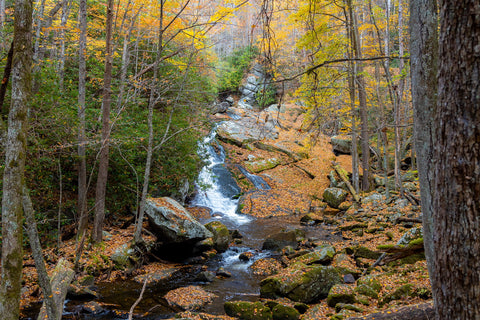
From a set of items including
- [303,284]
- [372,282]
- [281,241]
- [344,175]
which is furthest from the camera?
[344,175]

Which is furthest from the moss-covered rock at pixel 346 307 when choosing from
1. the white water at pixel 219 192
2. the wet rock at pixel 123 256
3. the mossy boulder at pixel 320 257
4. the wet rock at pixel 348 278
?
the white water at pixel 219 192

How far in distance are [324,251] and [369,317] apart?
4.40 metres

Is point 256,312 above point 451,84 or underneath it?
underneath

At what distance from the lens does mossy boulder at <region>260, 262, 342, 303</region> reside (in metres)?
6.18

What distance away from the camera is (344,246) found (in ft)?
29.3

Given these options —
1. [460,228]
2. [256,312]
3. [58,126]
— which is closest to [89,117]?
[58,126]

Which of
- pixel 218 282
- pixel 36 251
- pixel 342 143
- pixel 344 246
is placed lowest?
pixel 218 282

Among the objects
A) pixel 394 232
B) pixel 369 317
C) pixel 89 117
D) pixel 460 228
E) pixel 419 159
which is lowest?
pixel 394 232

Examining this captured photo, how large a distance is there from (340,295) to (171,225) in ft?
16.7

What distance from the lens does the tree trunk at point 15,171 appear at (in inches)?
112

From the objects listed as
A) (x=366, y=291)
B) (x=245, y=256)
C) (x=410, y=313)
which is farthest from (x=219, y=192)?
(x=410, y=313)

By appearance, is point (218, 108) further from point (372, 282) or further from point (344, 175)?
point (372, 282)

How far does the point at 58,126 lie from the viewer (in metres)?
7.47

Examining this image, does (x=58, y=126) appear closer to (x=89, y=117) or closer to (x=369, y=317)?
(x=89, y=117)
